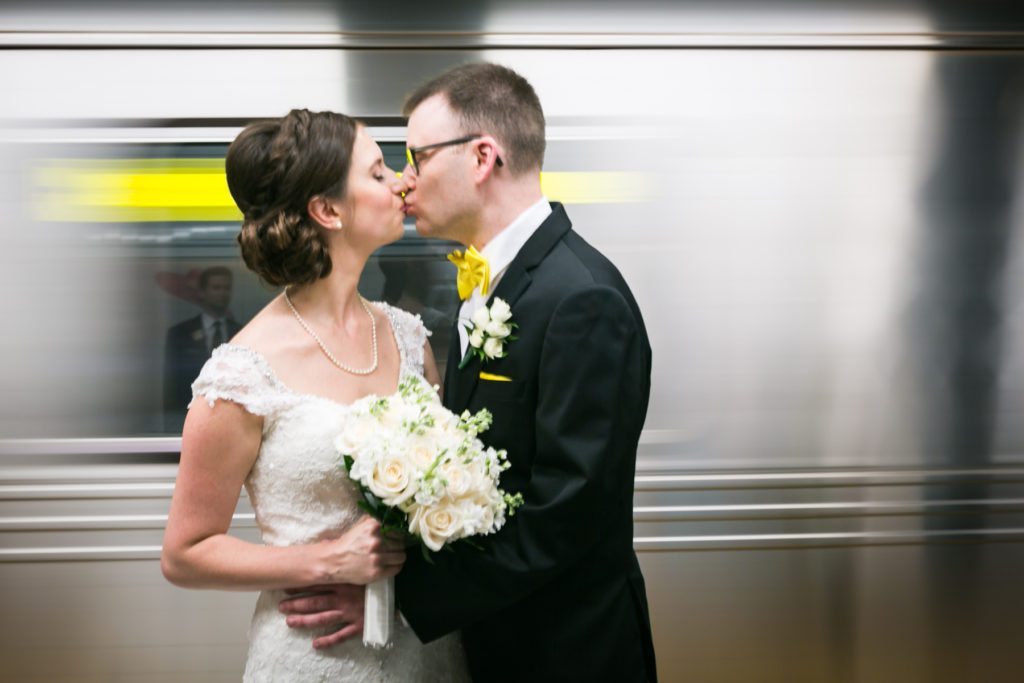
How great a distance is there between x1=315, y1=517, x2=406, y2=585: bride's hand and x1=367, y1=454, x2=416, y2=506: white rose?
0.19 meters

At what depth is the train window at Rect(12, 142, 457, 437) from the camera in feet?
8.63

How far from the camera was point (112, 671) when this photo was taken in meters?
2.68

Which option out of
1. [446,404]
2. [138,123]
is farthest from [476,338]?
[138,123]

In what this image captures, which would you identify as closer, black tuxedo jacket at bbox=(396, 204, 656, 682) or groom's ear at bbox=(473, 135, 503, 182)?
black tuxedo jacket at bbox=(396, 204, 656, 682)

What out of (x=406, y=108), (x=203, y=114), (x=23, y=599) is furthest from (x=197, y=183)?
(x=23, y=599)

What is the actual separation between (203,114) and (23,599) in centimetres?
165

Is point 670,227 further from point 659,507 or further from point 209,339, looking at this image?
point 209,339

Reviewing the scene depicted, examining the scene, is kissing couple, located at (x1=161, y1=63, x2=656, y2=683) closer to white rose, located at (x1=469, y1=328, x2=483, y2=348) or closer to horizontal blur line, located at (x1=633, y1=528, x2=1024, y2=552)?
white rose, located at (x1=469, y1=328, x2=483, y2=348)

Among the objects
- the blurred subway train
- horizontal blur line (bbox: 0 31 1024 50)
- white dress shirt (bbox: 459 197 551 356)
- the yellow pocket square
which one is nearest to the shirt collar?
white dress shirt (bbox: 459 197 551 356)

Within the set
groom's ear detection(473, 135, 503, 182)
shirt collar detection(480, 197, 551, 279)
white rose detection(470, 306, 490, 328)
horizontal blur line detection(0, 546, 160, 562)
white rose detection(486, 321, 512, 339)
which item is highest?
groom's ear detection(473, 135, 503, 182)

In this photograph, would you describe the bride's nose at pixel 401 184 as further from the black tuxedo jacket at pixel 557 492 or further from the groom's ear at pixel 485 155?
the black tuxedo jacket at pixel 557 492

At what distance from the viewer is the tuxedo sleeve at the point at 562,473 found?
1561 millimetres

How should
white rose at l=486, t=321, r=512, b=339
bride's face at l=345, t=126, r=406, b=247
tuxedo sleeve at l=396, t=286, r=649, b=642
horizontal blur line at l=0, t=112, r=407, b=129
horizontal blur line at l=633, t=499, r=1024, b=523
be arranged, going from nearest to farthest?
tuxedo sleeve at l=396, t=286, r=649, b=642, white rose at l=486, t=321, r=512, b=339, bride's face at l=345, t=126, r=406, b=247, horizontal blur line at l=0, t=112, r=407, b=129, horizontal blur line at l=633, t=499, r=1024, b=523

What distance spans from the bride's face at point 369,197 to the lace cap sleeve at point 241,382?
353mm
